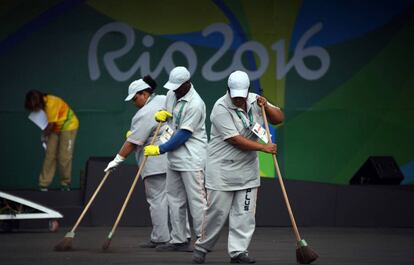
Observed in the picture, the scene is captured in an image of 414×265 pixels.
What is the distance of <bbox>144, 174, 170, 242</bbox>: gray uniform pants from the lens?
1439cm

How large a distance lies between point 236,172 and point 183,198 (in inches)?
58.1

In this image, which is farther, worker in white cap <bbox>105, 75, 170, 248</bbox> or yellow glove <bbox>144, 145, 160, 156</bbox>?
worker in white cap <bbox>105, 75, 170, 248</bbox>

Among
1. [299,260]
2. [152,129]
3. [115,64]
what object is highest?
[115,64]

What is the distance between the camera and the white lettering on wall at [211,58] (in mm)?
21141

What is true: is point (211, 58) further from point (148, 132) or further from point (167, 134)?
point (167, 134)

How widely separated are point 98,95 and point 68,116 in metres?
0.91

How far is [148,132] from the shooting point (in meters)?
14.2

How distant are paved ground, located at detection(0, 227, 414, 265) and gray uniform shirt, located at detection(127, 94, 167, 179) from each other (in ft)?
3.05

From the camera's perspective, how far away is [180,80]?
44.3 ft

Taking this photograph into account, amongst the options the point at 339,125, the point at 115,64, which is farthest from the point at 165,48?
the point at 339,125

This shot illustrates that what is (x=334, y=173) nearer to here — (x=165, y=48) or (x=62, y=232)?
(x=165, y=48)

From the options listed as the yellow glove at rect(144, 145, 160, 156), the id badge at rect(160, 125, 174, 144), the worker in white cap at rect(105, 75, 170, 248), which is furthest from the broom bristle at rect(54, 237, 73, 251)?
the id badge at rect(160, 125, 174, 144)

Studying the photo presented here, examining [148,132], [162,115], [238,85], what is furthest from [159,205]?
[238,85]

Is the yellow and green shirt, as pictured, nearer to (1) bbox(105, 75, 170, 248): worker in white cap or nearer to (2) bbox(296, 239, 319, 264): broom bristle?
(1) bbox(105, 75, 170, 248): worker in white cap
